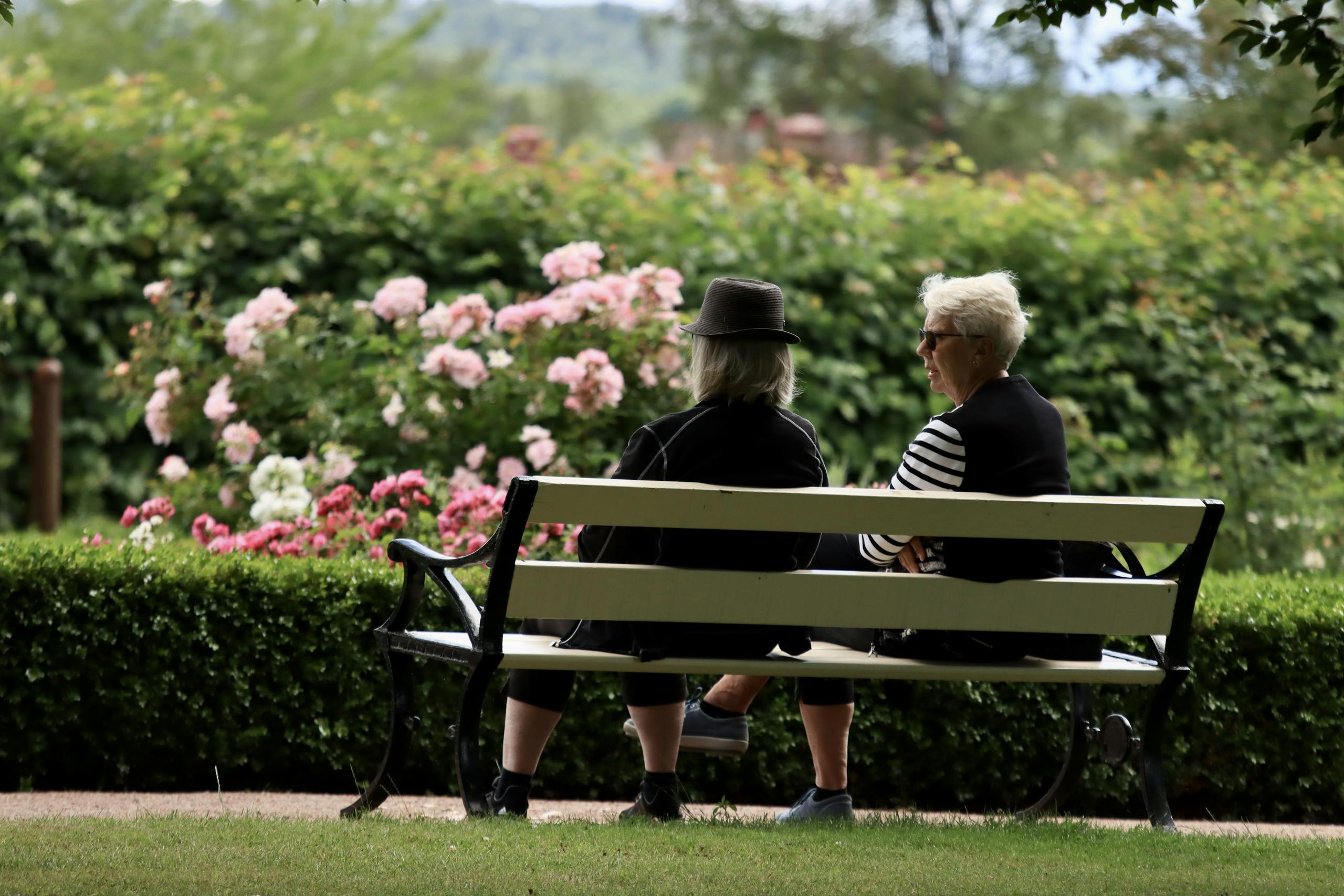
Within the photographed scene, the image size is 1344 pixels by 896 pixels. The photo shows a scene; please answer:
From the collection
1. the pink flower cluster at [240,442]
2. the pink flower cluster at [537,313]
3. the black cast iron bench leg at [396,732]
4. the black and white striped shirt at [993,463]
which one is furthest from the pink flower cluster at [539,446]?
the black and white striped shirt at [993,463]

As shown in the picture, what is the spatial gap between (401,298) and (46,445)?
3.06 m

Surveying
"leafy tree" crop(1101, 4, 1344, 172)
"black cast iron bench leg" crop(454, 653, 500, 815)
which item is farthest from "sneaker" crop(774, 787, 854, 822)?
"leafy tree" crop(1101, 4, 1344, 172)

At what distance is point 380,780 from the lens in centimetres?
363

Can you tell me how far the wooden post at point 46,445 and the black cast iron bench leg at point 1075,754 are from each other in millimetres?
6132

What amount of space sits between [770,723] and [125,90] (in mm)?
6503

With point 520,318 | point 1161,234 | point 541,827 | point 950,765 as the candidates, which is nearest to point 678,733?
point 541,827

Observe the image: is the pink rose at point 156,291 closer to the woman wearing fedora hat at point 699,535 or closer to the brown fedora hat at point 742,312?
the woman wearing fedora hat at point 699,535

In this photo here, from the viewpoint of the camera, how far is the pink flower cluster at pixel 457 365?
243 inches

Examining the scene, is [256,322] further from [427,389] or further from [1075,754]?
[1075,754]

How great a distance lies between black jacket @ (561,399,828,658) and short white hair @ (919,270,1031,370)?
497 mm

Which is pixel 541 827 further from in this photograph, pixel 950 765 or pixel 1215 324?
pixel 1215 324

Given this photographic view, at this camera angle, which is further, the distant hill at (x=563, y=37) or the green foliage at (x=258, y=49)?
the distant hill at (x=563, y=37)

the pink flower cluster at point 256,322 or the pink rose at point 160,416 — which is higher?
the pink flower cluster at point 256,322

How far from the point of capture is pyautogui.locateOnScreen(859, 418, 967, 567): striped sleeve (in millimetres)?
3578
